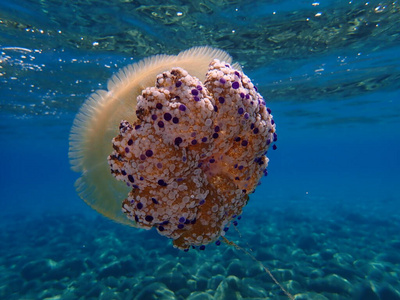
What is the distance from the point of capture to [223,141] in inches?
97.8

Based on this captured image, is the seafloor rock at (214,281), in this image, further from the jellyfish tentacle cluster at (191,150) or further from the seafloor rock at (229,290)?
the jellyfish tentacle cluster at (191,150)

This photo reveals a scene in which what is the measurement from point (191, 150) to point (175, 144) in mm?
186

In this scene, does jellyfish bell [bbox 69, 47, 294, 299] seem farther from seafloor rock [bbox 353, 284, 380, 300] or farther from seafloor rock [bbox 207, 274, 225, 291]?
seafloor rock [bbox 353, 284, 380, 300]

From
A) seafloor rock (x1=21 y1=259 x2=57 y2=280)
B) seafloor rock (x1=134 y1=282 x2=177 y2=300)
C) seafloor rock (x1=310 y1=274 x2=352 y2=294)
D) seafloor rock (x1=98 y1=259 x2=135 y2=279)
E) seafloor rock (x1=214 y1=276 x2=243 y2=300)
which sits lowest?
seafloor rock (x1=21 y1=259 x2=57 y2=280)

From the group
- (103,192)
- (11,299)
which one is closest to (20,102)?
(11,299)

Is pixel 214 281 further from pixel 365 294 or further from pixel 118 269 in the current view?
pixel 365 294

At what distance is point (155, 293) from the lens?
23.6ft

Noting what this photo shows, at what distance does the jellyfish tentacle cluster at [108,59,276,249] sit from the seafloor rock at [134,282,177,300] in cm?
528

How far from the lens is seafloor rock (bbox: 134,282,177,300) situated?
7066mm

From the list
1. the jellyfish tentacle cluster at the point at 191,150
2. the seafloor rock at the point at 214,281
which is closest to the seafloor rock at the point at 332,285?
the seafloor rock at the point at 214,281

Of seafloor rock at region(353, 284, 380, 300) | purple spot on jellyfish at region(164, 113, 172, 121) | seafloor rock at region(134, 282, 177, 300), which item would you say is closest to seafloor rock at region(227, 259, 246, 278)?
seafloor rock at region(134, 282, 177, 300)

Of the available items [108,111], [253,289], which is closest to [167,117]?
[108,111]

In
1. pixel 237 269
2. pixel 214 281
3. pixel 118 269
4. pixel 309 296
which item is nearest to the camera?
pixel 309 296

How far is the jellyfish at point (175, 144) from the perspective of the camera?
2227mm
